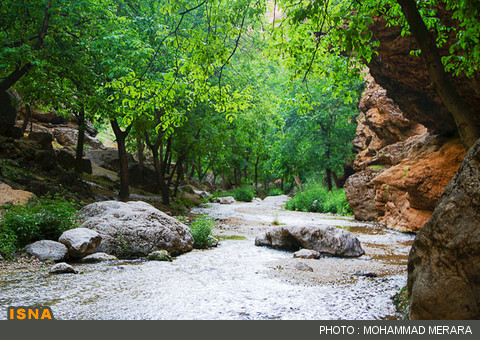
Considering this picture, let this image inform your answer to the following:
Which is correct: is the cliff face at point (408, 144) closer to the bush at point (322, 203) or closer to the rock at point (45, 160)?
the bush at point (322, 203)

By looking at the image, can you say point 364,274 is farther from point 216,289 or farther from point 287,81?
point 287,81

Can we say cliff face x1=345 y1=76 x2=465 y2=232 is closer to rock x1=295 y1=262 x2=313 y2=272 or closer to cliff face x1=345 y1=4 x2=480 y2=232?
cliff face x1=345 y1=4 x2=480 y2=232

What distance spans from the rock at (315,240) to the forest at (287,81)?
2100 mm

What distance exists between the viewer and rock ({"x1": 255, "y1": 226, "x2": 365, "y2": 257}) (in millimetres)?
9008

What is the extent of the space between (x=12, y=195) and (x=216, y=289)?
759 centimetres

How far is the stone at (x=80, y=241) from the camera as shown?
292 inches

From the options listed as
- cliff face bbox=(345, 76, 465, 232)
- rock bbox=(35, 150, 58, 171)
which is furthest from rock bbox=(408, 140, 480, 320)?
rock bbox=(35, 150, 58, 171)

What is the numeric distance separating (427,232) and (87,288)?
5262 mm

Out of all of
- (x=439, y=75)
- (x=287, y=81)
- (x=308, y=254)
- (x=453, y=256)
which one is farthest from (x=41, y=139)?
(x=453, y=256)

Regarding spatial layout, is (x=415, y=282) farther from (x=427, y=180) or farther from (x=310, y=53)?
(x=427, y=180)

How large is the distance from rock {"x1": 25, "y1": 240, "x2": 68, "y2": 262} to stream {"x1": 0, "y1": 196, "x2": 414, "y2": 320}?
1.93ft

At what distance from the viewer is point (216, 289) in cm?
586

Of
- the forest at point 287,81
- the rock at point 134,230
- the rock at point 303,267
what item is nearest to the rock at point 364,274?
the rock at point 303,267
